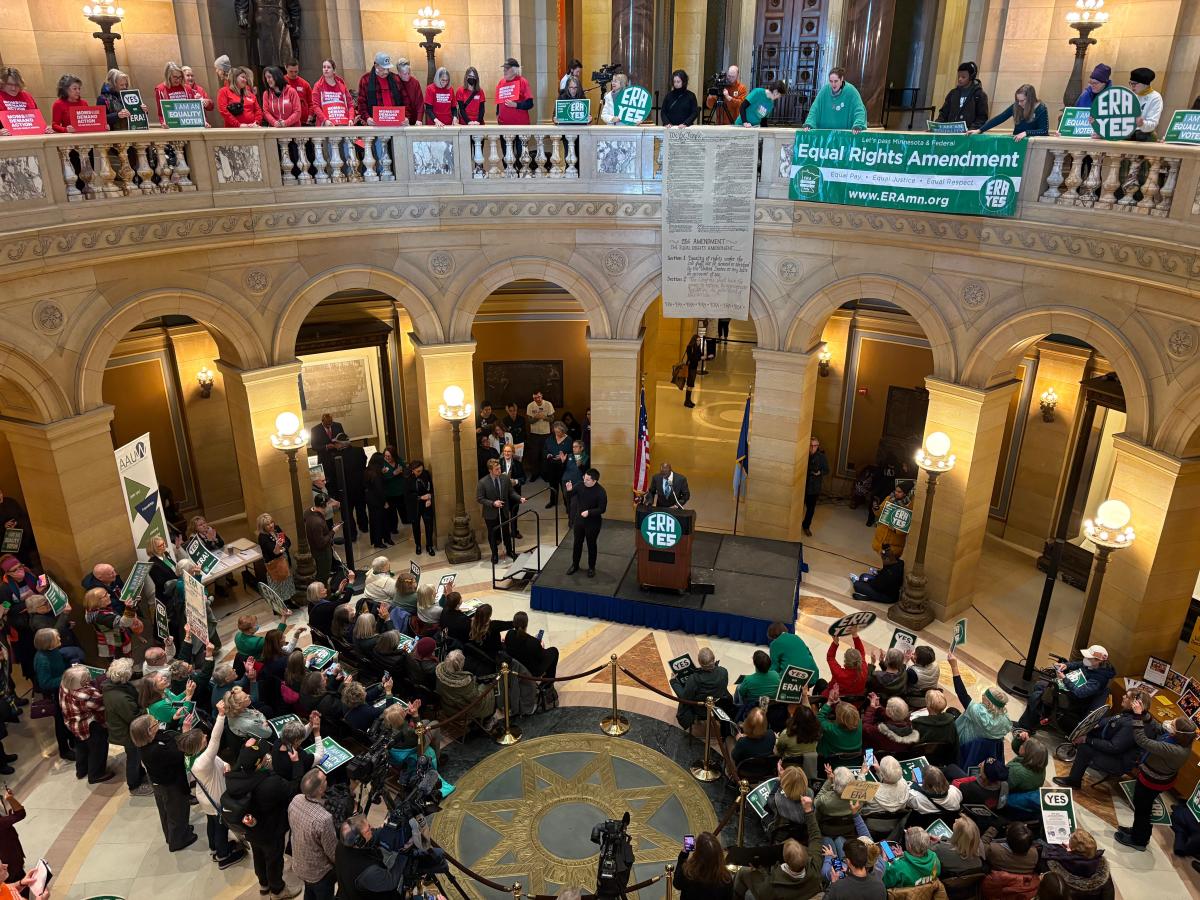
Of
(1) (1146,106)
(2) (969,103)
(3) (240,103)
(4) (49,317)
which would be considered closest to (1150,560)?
(1) (1146,106)

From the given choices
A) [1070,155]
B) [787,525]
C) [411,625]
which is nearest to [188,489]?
[411,625]

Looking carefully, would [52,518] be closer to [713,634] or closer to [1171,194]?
[713,634]

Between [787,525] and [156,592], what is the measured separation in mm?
9583

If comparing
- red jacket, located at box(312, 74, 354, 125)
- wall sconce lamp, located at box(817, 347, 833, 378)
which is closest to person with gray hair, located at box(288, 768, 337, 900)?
red jacket, located at box(312, 74, 354, 125)

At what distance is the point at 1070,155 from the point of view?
35.6ft

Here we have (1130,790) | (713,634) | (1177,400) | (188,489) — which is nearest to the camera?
(1130,790)

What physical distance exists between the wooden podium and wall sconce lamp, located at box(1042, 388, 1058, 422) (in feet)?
22.6

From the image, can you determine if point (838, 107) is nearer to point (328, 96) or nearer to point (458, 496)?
point (328, 96)

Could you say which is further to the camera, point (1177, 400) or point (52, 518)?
point (52, 518)

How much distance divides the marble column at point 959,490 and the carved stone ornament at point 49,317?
38.4 feet

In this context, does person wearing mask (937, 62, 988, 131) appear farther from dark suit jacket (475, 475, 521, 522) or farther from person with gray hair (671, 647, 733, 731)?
dark suit jacket (475, 475, 521, 522)

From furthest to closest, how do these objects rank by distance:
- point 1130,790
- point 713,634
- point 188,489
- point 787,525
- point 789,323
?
point 188,489, point 787,525, point 789,323, point 713,634, point 1130,790

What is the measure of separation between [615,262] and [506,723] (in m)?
7.44

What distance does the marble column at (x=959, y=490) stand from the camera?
41.9 ft
